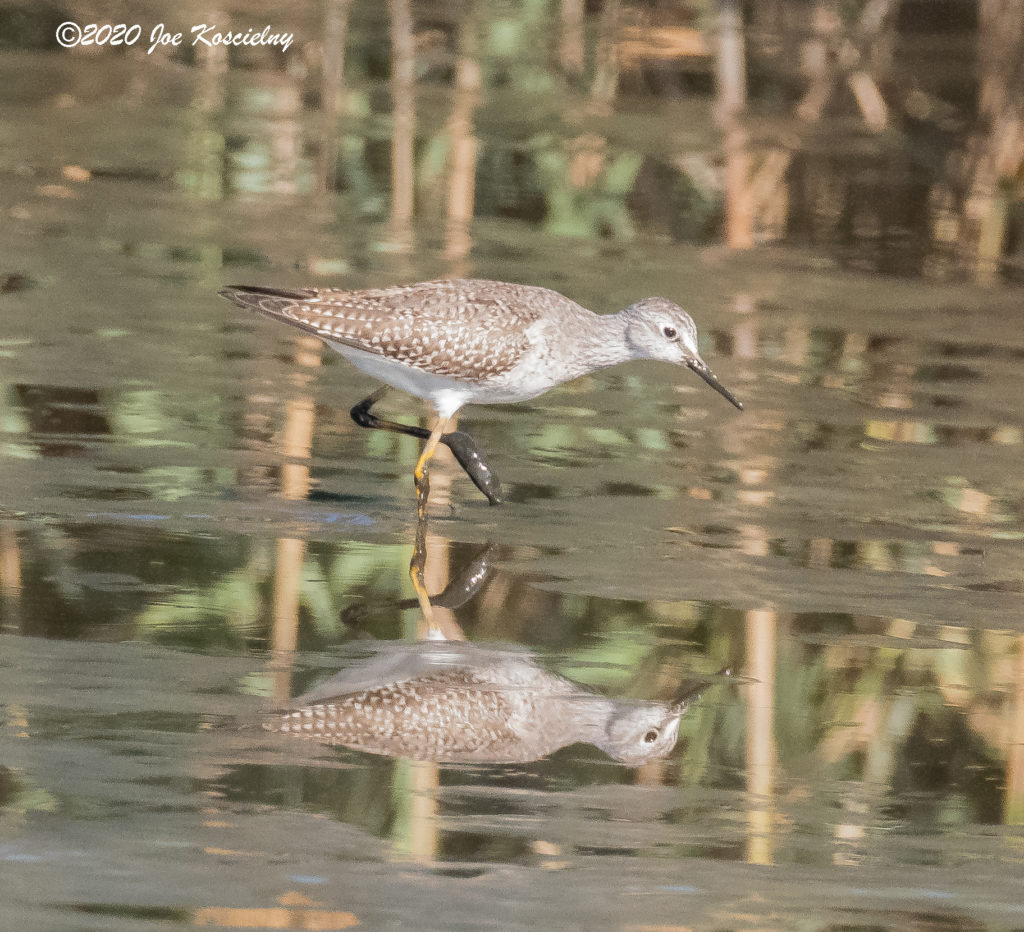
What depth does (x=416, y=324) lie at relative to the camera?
880 centimetres

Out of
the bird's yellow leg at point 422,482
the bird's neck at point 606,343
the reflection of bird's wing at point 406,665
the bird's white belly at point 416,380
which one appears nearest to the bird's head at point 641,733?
the reflection of bird's wing at point 406,665

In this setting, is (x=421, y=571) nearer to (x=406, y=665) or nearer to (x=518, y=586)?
(x=518, y=586)

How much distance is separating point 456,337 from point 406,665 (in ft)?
7.72

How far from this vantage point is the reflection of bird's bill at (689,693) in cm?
666

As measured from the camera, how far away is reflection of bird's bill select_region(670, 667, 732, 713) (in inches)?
262

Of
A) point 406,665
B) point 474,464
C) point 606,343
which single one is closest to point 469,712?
point 406,665

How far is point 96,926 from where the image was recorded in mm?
4867

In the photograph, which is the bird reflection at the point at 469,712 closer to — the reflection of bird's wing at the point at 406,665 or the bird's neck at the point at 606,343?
the reflection of bird's wing at the point at 406,665

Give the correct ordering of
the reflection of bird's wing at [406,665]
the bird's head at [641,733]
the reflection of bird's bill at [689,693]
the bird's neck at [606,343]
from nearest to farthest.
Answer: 1. the bird's head at [641,733]
2. the reflection of bird's wing at [406,665]
3. the reflection of bird's bill at [689,693]
4. the bird's neck at [606,343]

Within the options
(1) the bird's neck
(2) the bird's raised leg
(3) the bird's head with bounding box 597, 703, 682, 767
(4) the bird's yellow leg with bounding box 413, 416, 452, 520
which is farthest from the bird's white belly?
(3) the bird's head with bounding box 597, 703, 682, 767

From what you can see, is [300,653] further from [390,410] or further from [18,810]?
[390,410]

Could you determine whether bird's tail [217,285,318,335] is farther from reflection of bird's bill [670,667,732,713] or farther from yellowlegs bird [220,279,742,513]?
reflection of bird's bill [670,667,732,713]

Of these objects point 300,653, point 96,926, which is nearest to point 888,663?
point 300,653

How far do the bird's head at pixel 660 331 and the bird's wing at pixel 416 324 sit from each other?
622 mm
